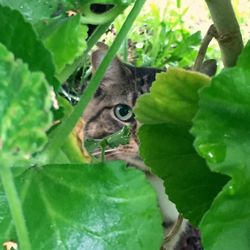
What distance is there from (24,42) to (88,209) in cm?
10

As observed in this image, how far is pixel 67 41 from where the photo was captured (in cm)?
39

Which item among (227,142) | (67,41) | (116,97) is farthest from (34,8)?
(116,97)

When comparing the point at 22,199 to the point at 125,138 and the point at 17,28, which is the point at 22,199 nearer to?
the point at 17,28

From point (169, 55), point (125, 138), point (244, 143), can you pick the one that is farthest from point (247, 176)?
point (169, 55)

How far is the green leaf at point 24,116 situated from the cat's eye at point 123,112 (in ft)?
3.99

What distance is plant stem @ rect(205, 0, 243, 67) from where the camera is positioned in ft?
1.78

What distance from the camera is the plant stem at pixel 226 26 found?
54 cm

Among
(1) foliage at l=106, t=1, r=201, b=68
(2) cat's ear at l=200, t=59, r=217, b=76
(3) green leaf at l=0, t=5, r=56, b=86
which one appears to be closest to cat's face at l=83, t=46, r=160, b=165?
(2) cat's ear at l=200, t=59, r=217, b=76

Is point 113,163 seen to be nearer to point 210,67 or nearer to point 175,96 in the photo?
point 175,96

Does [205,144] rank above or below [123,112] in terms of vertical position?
above

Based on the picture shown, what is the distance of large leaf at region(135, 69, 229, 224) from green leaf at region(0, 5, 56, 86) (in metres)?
0.09

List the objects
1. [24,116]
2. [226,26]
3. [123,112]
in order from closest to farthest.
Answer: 1. [24,116]
2. [226,26]
3. [123,112]

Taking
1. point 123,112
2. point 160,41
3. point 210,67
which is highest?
point 210,67

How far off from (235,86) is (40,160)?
10 cm
